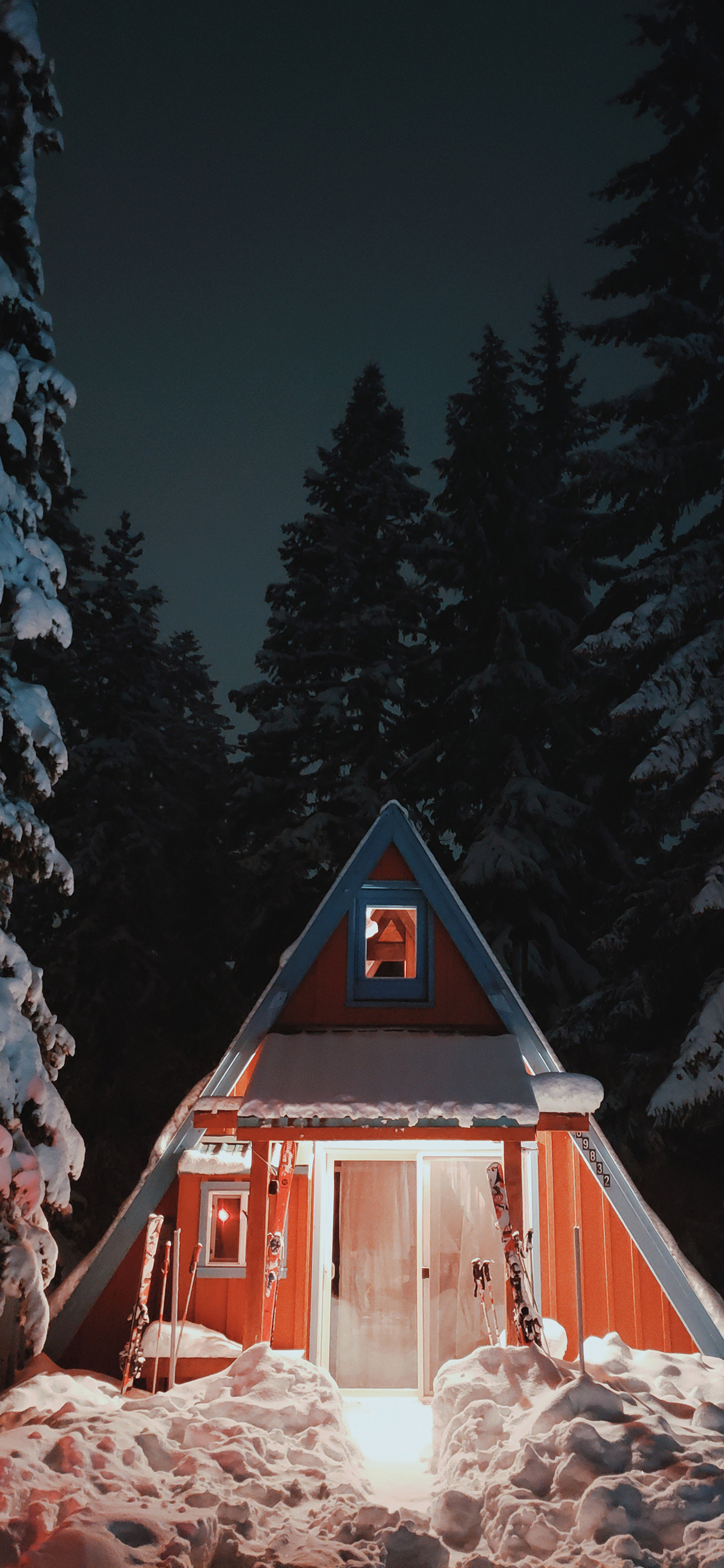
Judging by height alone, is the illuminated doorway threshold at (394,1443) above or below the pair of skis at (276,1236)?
below

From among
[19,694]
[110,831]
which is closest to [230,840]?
[110,831]

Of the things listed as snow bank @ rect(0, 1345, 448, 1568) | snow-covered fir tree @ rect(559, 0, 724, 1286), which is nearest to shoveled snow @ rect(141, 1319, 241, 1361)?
snow bank @ rect(0, 1345, 448, 1568)

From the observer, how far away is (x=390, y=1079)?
→ 873 cm

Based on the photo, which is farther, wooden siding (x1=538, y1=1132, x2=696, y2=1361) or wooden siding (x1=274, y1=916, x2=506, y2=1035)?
wooden siding (x1=274, y1=916, x2=506, y2=1035)

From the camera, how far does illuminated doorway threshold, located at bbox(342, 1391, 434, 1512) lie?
6.52 meters

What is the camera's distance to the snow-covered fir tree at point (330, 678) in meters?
19.0

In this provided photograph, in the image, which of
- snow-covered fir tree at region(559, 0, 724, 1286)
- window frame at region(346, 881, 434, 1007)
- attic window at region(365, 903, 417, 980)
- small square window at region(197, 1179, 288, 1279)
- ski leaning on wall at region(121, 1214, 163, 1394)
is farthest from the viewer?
snow-covered fir tree at region(559, 0, 724, 1286)

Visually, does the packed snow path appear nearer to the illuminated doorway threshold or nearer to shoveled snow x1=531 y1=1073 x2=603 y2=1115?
the illuminated doorway threshold

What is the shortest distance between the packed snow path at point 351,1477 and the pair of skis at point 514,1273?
0.33m

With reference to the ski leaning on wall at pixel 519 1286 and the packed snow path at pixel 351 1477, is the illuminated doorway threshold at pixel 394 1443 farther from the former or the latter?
the ski leaning on wall at pixel 519 1286

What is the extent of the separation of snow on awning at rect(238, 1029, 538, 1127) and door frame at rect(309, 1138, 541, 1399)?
3.47ft

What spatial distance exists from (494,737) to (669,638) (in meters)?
5.87

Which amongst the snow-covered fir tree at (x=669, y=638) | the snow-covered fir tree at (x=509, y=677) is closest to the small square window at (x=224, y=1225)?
the snow-covered fir tree at (x=669, y=638)

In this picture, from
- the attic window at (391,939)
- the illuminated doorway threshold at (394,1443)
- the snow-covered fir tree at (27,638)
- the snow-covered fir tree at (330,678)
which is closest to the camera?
the illuminated doorway threshold at (394,1443)
